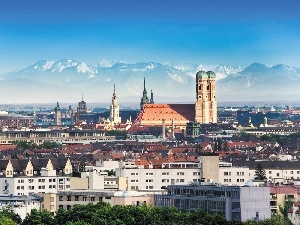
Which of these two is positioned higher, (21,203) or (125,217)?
(21,203)

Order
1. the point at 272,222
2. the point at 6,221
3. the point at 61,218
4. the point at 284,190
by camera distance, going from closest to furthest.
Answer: the point at 6,221, the point at 272,222, the point at 61,218, the point at 284,190

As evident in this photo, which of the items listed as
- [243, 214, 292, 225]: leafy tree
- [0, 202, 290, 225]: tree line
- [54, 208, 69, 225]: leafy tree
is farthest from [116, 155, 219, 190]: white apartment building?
[243, 214, 292, 225]: leafy tree

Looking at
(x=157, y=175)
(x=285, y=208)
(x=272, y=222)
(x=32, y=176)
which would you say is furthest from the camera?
(x=157, y=175)

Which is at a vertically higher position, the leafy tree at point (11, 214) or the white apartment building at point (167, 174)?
the white apartment building at point (167, 174)

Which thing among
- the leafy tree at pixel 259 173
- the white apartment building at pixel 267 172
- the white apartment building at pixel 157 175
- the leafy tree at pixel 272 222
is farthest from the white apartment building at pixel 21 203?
the leafy tree at pixel 259 173

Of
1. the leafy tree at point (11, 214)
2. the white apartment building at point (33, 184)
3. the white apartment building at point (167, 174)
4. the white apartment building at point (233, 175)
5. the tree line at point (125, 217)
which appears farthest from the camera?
the white apartment building at point (167, 174)

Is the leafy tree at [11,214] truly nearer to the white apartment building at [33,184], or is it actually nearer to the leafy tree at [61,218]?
the leafy tree at [61,218]

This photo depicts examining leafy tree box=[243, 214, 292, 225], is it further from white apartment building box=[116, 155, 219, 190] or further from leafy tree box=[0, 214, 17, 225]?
white apartment building box=[116, 155, 219, 190]

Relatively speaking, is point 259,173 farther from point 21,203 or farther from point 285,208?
point 285,208

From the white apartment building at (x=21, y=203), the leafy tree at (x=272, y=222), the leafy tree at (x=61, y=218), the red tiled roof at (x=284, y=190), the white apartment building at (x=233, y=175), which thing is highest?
the white apartment building at (x=233, y=175)

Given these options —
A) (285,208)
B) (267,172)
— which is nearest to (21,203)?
(285,208)

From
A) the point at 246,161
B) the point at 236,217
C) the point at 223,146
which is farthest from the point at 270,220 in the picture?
the point at 223,146

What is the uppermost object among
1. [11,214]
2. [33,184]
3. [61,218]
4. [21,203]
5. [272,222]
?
[33,184]
